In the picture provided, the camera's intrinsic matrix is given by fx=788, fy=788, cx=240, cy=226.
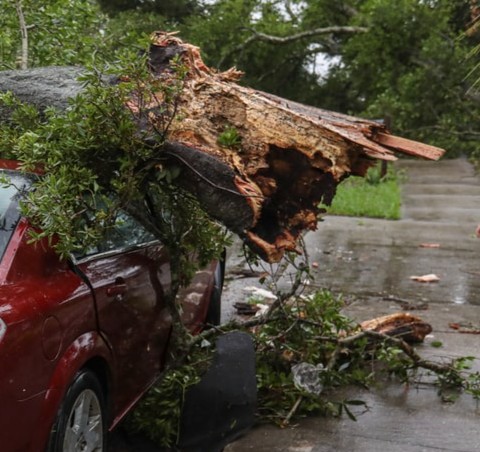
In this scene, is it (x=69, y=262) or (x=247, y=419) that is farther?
(x=247, y=419)

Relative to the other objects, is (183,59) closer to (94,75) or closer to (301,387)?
(94,75)

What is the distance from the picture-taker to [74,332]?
135 inches

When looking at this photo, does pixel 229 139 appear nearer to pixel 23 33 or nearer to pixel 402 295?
pixel 23 33

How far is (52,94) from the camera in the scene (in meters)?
4.24

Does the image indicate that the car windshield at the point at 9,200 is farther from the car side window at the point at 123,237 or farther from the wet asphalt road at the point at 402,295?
the wet asphalt road at the point at 402,295

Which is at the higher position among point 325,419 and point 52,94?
point 52,94

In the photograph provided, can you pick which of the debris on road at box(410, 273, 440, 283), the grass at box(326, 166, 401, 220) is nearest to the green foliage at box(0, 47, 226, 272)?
the debris on road at box(410, 273, 440, 283)

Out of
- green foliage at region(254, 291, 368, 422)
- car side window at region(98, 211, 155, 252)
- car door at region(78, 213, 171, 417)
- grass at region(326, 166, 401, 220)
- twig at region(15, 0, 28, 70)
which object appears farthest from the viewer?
grass at region(326, 166, 401, 220)

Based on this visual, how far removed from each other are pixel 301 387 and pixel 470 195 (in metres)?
12.6

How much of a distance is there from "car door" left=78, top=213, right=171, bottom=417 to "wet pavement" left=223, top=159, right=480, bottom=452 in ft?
2.42

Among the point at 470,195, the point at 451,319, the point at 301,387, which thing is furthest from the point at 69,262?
the point at 470,195

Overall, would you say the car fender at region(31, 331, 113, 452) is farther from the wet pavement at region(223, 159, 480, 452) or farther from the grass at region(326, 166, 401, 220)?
the grass at region(326, 166, 401, 220)

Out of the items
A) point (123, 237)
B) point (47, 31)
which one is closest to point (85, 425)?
point (123, 237)

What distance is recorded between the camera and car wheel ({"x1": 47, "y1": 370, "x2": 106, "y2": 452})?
3.24 metres
